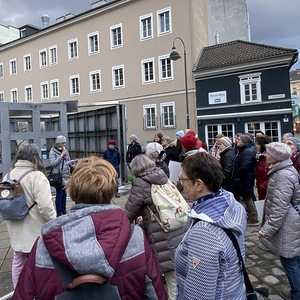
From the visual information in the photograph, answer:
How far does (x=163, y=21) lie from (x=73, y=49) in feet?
34.2

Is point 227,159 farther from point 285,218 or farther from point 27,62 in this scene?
point 27,62

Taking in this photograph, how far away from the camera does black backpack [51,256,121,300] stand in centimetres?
128

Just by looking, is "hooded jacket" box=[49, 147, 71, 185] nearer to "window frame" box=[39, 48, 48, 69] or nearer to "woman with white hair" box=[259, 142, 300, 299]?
"woman with white hair" box=[259, 142, 300, 299]

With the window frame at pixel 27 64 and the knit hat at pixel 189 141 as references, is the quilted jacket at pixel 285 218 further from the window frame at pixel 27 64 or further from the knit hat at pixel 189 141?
the window frame at pixel 27 64

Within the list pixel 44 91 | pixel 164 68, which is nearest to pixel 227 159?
pixel 164 68

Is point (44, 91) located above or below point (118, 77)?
below

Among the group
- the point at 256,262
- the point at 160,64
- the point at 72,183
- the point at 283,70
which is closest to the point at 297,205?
the point at 256,262

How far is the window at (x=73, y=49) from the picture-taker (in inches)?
1172

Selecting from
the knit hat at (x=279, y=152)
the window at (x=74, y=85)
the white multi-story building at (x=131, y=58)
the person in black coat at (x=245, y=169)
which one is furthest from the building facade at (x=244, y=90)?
the knit hat at (x=279, y=152)

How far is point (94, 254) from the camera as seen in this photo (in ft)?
4.08

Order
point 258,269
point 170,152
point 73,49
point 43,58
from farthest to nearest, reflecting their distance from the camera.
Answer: point 43,58, point 73,49, point 170,152, point 258,269

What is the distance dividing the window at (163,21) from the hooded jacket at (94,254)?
82.7ft

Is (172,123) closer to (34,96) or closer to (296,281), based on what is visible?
(34,96)

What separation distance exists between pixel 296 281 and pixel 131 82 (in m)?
24.9
